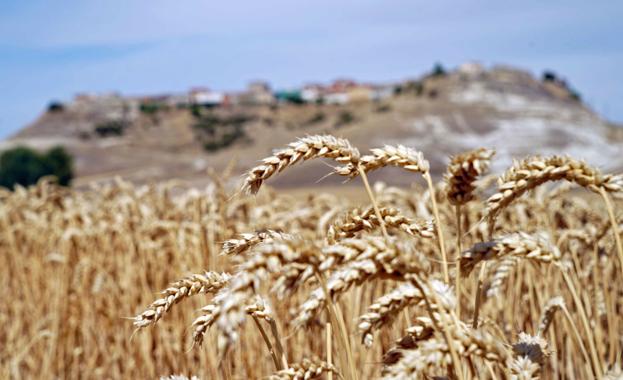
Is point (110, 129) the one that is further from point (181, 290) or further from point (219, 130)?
point (181, 290)

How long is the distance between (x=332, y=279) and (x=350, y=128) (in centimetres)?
6420

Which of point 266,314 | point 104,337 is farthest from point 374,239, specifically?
point 104,337

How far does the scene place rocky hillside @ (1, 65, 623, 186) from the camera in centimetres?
5469

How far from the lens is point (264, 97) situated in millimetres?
137250

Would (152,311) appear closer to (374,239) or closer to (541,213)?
(374,239)

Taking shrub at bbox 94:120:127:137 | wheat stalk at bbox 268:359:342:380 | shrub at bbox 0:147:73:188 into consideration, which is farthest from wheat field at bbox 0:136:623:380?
shrub at bbox 94:120:127:137

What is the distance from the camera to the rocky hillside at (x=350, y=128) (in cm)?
5469

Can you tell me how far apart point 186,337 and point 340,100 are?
119218mm

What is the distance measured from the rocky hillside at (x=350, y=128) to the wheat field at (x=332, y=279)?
22667 millimetres

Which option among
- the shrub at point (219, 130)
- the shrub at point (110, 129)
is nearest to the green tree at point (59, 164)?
the shrub at point (219, 130)

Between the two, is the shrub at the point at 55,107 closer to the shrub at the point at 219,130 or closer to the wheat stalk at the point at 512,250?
the shrub at the point at 219,130

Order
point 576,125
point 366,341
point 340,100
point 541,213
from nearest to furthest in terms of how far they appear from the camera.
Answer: point 366,341 < point 541,213 < point 576,125 < point 340,100

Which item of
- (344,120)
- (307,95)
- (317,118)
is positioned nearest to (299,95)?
(307,95)

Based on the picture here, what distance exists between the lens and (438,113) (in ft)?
214
